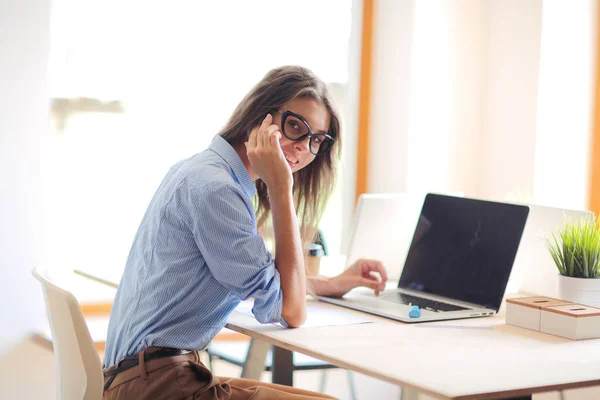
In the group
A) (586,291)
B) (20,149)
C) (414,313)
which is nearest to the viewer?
(414,313)

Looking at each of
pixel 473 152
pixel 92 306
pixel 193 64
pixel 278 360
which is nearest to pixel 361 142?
pixel 473 152

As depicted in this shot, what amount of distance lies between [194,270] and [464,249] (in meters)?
0.91

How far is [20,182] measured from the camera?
3.23 m

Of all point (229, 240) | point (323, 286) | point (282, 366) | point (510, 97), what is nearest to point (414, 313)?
point (323, 286)

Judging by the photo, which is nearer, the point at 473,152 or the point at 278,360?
the point at 278,360

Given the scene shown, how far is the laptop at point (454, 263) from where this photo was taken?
221 centimetres

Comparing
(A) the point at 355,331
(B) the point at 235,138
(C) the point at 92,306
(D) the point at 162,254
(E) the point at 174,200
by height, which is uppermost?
(B) the point at 235,138

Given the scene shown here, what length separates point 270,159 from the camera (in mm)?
1840

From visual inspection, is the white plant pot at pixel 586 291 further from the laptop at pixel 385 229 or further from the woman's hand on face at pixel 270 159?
the woman's hand on face at pixel 270 159

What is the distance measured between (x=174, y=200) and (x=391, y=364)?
55cm

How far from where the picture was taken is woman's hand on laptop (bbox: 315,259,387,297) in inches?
90.4

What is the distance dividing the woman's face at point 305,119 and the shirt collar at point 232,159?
101 millimetres

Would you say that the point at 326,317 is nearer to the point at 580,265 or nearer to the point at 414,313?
the point at 414,313

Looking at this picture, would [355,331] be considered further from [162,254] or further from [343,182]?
[343,182]
